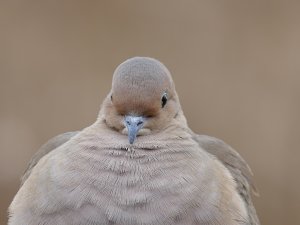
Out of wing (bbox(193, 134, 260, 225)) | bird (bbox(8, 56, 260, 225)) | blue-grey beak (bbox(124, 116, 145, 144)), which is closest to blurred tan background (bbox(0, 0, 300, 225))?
wing (bbox(193, 134, 260, 225))

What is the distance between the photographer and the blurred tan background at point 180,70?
496 centimetres

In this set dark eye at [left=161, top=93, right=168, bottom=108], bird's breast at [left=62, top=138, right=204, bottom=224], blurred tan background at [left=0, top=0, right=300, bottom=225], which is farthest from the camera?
blurred tan background at [left=0, top=0, right=300, bottom=225]

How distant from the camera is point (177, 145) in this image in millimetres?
2791

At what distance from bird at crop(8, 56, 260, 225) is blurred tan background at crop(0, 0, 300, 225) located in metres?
2.02

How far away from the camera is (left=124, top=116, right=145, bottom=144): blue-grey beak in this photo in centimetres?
269

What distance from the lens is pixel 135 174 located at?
2.65 m

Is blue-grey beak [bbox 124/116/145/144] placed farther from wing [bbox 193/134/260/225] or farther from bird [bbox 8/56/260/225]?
wing [bbox 193/134/260/225]

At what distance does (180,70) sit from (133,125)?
229cm

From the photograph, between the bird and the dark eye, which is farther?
the dark eye

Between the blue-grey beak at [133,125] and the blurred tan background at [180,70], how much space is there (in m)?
2.20

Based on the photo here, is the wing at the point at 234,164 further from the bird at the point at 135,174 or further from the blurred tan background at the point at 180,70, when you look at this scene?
the blurred tan background at the point at 180,70

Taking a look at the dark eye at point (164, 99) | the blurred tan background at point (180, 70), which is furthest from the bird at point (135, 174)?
the blurred tan background at point (180, 70)

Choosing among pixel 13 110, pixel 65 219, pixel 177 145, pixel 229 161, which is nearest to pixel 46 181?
pixel 65 219

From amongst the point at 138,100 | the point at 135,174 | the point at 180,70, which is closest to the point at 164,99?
the point at 138,100
